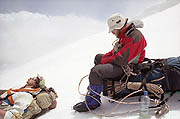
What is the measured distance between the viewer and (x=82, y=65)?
4.15 metres

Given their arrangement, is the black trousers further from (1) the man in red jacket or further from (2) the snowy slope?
(2) the snowy slope

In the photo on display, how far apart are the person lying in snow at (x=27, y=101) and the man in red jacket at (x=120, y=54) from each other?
545 millimetres

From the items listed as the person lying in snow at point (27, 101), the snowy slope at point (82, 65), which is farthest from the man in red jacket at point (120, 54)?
the person lying in snow at point (27, 101)

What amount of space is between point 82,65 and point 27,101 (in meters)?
2.14

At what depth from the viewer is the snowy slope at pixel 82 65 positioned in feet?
7.52

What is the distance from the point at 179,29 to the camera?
4.73 m

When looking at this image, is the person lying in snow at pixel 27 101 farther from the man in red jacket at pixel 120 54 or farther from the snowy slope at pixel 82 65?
the man in red jacket at pixel 120 54

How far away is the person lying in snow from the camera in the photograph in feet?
6.67

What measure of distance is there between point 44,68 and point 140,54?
2.95 metres

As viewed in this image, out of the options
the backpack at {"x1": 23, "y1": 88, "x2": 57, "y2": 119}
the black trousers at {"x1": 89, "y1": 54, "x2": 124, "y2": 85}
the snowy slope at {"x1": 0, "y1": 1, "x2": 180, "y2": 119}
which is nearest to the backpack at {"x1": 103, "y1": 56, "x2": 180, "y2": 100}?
the black trousers at {"x1": 89, "y1": 54, "x2": 124, "y2": 85}

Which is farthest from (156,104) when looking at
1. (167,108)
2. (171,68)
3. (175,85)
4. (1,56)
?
(1,56)

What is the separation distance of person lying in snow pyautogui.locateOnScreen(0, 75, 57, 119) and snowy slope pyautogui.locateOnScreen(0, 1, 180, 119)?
180 mm

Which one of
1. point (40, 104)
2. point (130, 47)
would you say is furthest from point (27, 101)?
point (130, 47)

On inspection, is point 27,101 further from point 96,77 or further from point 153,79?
point 153,79
